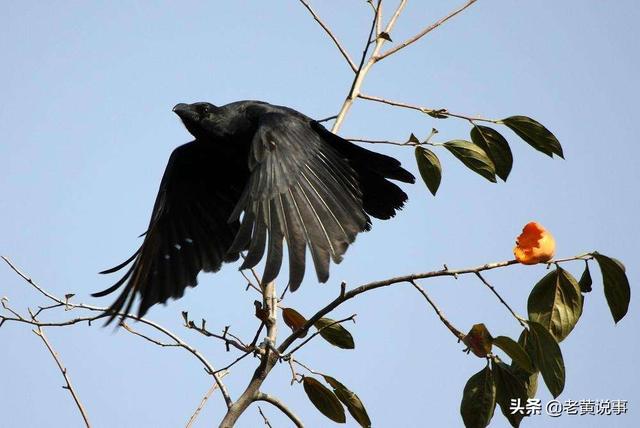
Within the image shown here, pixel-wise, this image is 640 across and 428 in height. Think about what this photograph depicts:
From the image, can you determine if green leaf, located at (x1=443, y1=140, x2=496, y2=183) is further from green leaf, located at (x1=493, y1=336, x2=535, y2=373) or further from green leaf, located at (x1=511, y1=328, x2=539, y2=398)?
green leaf, located at (x1=493, y1=336, x2=535, y2=373)

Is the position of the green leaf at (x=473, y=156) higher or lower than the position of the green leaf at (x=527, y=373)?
higher

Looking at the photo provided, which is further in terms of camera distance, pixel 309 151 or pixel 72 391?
pixel 309 151

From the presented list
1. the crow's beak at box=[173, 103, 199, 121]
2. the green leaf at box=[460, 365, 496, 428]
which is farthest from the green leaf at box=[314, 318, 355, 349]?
the crow's beak at box=[173, 103, 199, 121]

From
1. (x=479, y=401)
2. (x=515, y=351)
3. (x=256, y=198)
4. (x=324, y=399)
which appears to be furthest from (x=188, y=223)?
Answer: (x=515, y=351)

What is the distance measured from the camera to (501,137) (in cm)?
411

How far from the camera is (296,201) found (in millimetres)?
3945

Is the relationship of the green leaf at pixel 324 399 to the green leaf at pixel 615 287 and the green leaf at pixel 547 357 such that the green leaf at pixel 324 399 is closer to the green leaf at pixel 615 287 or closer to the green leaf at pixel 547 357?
the green leaf at pixel 547 357

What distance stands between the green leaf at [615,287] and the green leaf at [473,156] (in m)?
0.96

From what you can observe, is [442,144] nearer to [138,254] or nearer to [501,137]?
[501,137]

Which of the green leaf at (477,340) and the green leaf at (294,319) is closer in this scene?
the green leaf at (477,340)

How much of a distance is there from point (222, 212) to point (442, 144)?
189 cm

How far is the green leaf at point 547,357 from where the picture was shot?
2.96 m

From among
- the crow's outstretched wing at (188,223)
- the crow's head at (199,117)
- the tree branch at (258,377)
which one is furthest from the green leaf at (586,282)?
the crow's head at (199,117)

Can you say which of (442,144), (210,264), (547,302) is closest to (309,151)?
(442,144)
